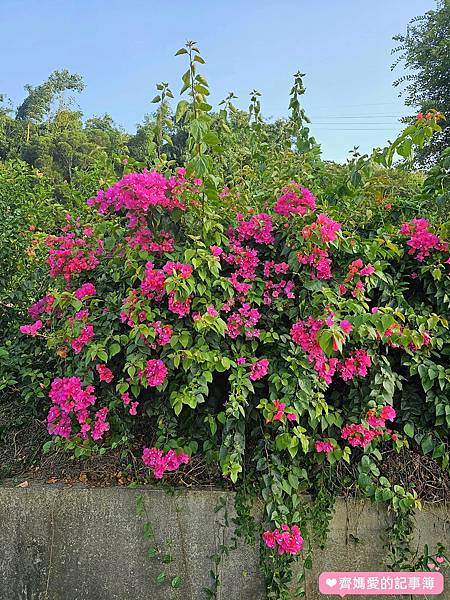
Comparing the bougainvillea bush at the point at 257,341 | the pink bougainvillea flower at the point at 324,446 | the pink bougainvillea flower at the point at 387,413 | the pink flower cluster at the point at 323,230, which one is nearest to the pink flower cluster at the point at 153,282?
the bougainvillea bush at the point at 257,341

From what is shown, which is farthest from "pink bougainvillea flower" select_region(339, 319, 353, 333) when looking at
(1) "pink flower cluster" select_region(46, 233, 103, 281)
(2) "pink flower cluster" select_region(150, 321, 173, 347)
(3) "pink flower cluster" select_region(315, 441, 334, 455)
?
(1) "pink flower cluster" select_region(46, 233, 103, 281)

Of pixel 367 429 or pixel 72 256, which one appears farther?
pixel 72 256

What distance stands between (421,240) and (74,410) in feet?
4.86

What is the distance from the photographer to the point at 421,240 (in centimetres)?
211

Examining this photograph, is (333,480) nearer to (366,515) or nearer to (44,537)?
(366,515)

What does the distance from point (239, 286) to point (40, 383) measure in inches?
38.0

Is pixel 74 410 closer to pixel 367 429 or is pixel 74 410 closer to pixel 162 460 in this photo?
pixel 162 460

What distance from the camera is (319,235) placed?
1913mm

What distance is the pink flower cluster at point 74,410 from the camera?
77.2 inches

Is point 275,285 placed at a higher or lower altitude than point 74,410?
higher

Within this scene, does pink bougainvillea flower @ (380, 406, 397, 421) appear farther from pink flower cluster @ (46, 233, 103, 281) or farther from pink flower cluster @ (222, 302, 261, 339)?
pink flower cluster @ (46, 233, 103, 281)

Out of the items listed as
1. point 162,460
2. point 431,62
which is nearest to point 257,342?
point 162,460

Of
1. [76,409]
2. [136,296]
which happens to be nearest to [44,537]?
[76,409]

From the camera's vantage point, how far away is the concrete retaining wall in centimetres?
198
